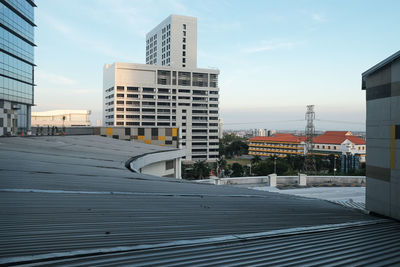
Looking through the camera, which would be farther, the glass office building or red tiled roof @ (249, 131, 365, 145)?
red tiled roof @ (249, 131, 365, 145)

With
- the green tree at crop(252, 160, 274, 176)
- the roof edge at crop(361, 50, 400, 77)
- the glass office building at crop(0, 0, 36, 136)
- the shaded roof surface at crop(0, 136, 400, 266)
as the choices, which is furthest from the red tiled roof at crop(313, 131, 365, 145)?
the shaded roof surface at crop(0, 136, 400, 266)

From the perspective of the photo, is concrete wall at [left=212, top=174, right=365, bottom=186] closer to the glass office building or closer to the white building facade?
the glass office building

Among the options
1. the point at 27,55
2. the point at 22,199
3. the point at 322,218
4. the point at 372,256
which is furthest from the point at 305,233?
the point at 27,55

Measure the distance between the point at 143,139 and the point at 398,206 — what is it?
33.3 meters

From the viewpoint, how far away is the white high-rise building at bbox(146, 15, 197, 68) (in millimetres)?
95625

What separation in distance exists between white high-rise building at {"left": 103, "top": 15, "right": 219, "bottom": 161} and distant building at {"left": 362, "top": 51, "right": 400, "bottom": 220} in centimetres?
8228

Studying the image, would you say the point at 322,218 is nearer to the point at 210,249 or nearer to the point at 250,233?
the point at 250,233

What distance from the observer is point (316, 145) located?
121 m

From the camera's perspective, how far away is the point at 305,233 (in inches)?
217

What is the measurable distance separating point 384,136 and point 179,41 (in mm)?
93208

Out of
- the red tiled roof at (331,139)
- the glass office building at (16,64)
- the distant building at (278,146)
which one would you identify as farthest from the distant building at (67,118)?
the glass office building at (16,64)

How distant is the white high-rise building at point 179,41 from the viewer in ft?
314

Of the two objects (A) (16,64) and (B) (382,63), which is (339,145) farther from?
(B) (382,63)

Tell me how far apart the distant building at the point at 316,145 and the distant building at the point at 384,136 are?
100504 mm
